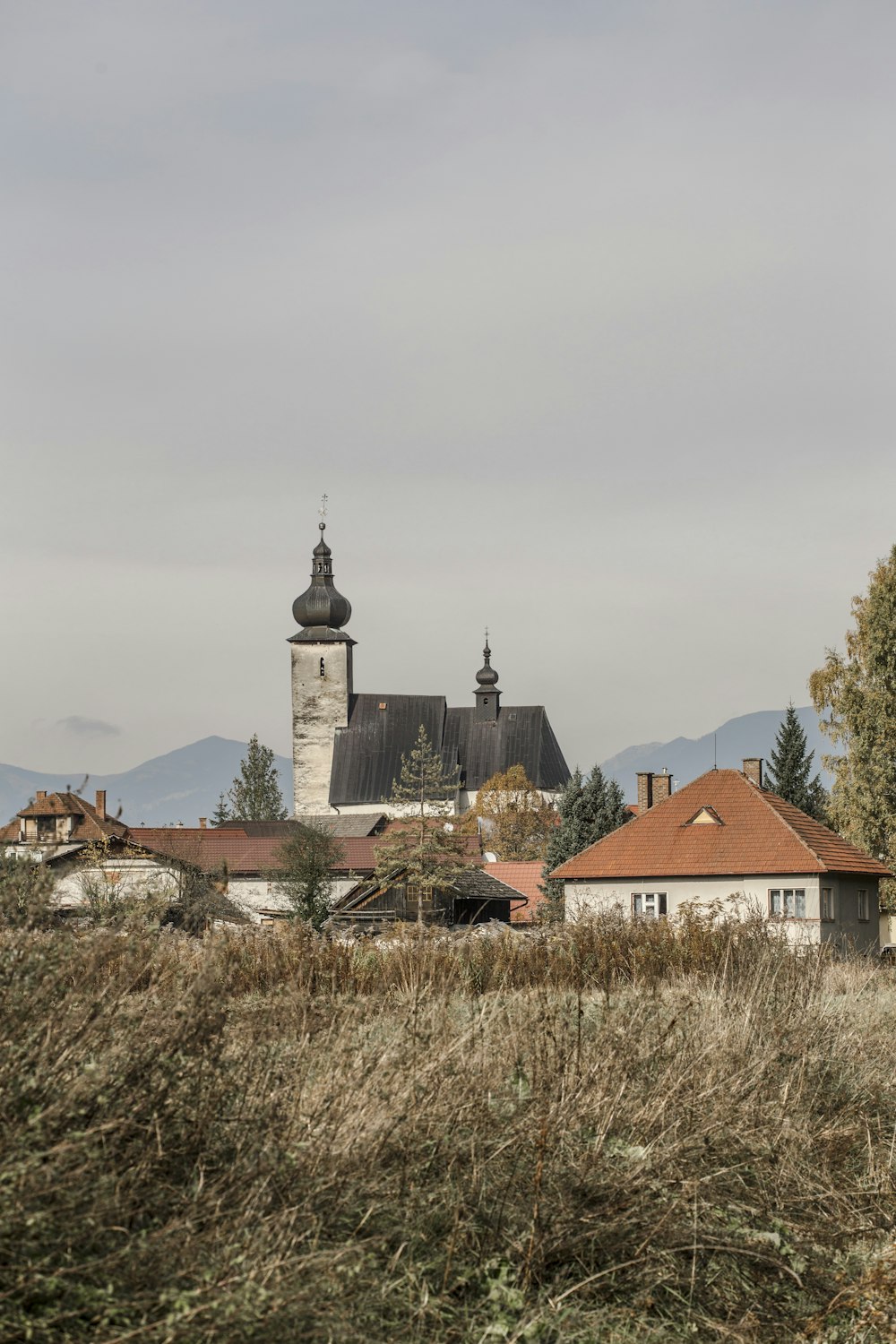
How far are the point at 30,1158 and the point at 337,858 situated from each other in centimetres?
5697

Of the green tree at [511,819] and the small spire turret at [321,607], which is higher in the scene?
the small spire turret at [321,607]

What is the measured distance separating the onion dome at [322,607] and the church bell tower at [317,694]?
0.19 ft

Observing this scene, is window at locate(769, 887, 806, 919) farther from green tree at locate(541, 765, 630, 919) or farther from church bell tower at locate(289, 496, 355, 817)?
church bell tower at locate(289, 496, 355, 817)

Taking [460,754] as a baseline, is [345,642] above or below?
above

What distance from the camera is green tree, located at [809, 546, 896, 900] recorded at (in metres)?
39.3

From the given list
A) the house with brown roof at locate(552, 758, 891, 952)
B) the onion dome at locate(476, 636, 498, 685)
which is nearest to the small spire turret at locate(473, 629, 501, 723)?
the onion dome at locate(476, 636, 498, 685)

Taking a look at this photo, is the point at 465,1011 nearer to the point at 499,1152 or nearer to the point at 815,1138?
the point at 815,1138

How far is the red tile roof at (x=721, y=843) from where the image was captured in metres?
39.7

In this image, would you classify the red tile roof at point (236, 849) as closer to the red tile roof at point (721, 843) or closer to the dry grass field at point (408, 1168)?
the red tile roof at point (721, 843)

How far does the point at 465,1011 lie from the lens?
934cm

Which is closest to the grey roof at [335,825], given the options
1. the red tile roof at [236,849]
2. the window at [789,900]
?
the red tile roof at [236,849]

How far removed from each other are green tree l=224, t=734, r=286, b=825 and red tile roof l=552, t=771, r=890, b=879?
7453 cm

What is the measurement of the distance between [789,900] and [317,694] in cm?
6106

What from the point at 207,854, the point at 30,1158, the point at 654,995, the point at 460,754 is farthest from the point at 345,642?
the point at 30,1158
